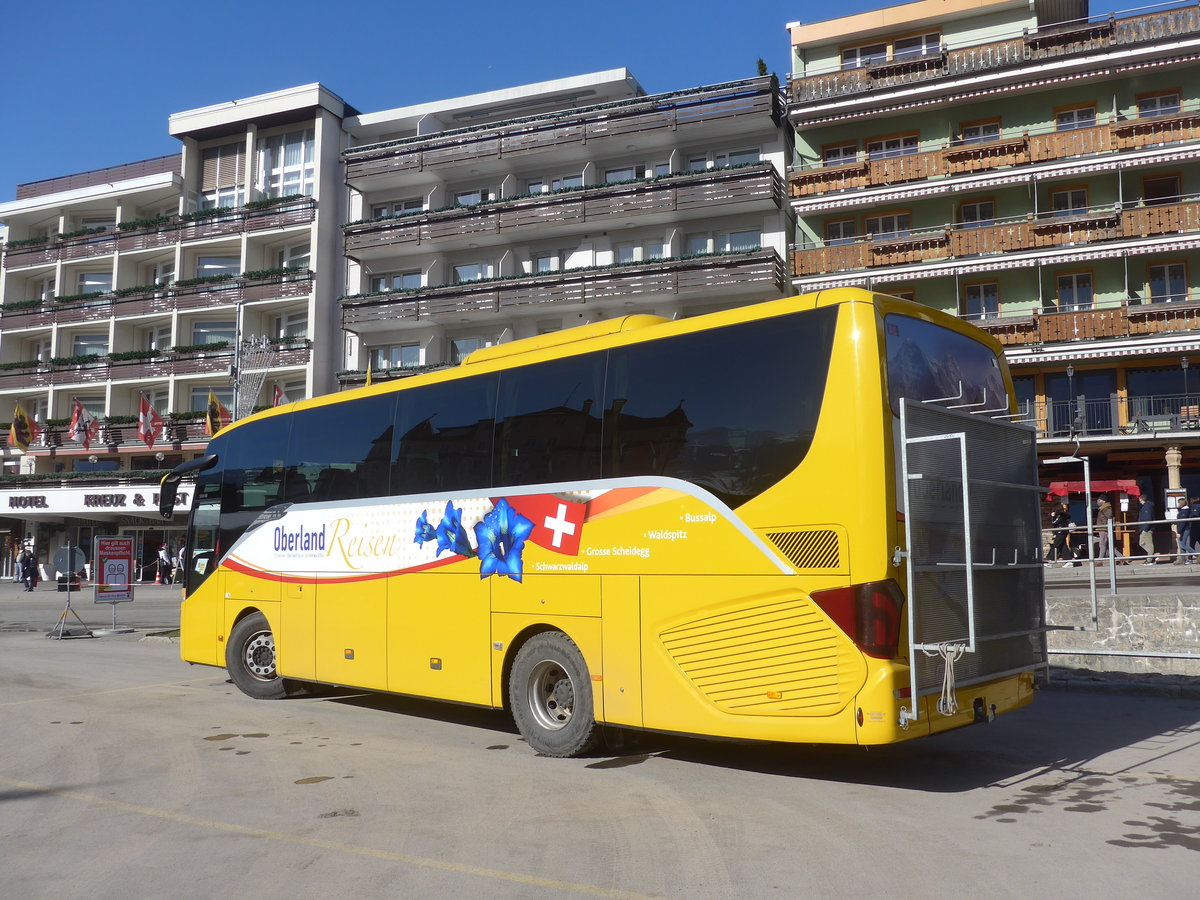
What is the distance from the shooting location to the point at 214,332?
4762cm

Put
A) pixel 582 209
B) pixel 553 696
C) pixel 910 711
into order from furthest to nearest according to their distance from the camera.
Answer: pixel 582 209
pixel 553 696
pixel 910 711

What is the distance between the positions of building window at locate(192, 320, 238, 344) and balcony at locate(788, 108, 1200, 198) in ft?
89.7

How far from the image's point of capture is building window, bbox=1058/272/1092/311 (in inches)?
1307

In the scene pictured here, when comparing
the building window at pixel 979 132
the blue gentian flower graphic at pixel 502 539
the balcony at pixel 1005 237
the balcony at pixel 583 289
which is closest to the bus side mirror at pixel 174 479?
the blue gentian flower graphic at pixel 502 539

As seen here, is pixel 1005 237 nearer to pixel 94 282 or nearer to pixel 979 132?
pixel 979 132

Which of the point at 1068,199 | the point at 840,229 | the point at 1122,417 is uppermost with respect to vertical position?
the point at 1068,199

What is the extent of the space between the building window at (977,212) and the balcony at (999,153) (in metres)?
1.66

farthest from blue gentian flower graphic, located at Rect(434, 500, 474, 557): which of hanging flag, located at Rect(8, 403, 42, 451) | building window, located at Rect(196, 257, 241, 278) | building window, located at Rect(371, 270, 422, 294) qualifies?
hanging flag, located at Rect(8, 403, 42, 451)

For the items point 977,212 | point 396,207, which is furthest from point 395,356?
point 977,212

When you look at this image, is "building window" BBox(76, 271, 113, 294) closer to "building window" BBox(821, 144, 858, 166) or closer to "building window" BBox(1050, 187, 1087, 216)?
"building window" BBox(821, 144, 858, 166)

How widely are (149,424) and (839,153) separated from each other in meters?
31.5

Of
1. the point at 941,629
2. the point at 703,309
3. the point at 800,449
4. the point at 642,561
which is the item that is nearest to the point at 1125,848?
the point at 941,629

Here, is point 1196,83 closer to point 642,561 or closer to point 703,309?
point 703,309

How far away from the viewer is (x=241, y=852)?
5.73 metres
